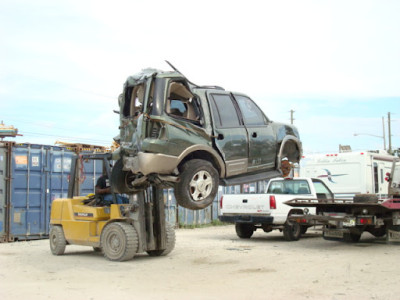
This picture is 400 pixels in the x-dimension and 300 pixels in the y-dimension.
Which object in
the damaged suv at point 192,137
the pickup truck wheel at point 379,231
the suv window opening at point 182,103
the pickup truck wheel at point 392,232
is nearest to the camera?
the damaged suv at point 192,137

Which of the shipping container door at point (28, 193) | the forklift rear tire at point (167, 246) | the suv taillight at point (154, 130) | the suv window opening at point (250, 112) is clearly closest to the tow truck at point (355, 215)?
the forklift rear tire at point (167, 246)

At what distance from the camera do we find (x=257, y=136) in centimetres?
834

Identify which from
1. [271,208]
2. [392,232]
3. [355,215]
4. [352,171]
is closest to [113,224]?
[271,208]

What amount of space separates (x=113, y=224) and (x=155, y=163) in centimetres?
417

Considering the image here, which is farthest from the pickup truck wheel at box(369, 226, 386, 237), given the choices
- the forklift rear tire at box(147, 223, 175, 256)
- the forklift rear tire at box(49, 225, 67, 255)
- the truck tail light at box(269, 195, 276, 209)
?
the forklift rear tire at box(49, 225, 67, 255)

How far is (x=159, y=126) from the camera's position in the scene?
746cm

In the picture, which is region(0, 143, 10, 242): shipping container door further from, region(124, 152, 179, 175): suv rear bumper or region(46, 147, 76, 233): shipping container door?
region(124, 152, 179, 175): suv rear bumper

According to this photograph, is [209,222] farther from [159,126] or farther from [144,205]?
[159,126]

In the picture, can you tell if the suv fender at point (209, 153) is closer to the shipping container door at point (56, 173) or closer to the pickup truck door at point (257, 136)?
the pickup truck door at point (257, 136)

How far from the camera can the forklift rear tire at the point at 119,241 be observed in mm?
10656

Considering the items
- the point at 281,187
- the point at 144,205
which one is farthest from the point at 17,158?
the point at 281,187

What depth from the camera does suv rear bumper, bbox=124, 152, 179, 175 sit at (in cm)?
728

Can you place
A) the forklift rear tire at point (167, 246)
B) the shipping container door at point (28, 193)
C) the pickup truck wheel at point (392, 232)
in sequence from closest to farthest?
the forklift rear tire at point (167, 246)
the pickup truck wheel at point (392, 232)
the shipping container door at point (28, 193)

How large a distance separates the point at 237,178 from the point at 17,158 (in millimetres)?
9188
